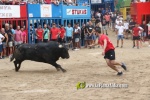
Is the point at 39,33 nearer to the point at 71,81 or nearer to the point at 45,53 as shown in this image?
the point at 45,53

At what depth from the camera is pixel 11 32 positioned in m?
18.3

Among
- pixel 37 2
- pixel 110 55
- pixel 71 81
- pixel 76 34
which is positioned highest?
pixel 37 2

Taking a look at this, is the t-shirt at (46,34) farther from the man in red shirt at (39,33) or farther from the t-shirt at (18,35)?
the t-shirt at (18,35)

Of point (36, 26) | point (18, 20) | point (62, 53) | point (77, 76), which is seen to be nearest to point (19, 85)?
point (77, 76)

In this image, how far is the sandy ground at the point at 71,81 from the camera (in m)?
8.74

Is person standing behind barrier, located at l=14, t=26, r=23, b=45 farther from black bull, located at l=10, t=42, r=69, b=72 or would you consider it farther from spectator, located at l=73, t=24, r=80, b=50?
black bull, located at l=10, t=42, r=69, b=72

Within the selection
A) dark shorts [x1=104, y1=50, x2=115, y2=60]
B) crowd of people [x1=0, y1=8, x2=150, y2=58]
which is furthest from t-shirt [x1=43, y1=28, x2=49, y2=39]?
dark shorts [x1=104, y1=50, x2=115, y2=60]

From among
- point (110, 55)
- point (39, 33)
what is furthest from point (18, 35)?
point (110, 55)

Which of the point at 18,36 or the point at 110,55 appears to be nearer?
the point at 110,55

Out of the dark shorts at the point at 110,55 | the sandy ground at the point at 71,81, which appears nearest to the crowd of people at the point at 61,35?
the sandy ground at the point at 71,81

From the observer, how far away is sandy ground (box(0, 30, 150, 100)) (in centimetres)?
874

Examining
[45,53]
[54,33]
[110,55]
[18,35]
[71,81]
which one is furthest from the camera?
[54,33]

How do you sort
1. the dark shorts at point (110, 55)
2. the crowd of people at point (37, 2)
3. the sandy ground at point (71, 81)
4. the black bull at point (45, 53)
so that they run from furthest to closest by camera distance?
the crowd of people at point (37, 2)
the black bull at point (45, 53)
the dark shorts at point (110, 55)
the sandy ground at point (71, 81)

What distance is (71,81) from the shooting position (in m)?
10.9
